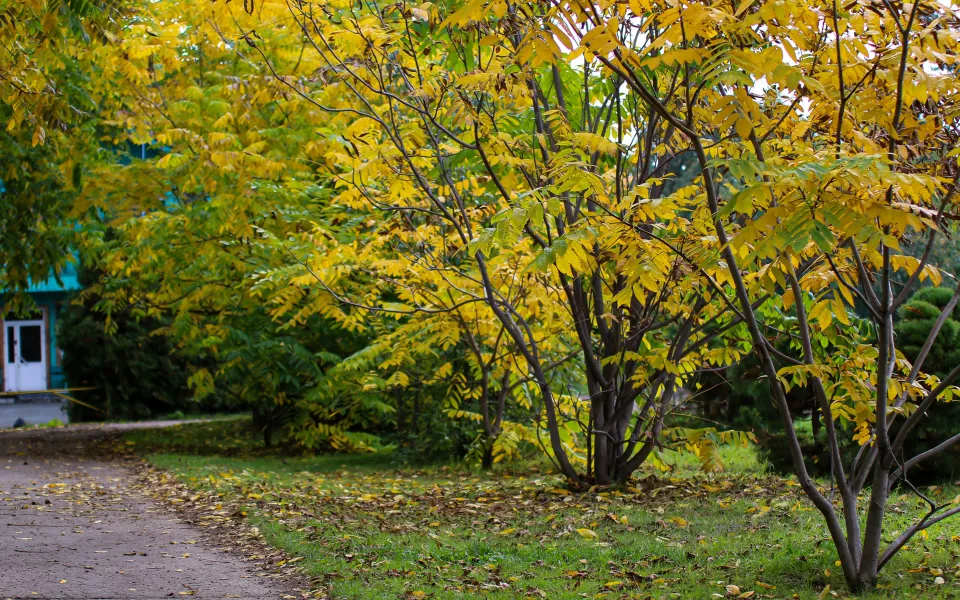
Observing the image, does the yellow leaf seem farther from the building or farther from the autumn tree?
the building

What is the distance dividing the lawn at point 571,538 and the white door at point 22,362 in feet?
83.5

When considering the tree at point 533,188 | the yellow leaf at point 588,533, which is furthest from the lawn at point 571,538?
the tree at point 533,188

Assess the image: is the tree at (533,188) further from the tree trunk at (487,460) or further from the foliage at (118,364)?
the foliage at (118,364)

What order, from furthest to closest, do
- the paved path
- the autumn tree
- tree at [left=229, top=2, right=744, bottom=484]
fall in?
tree at [left=229, top=2, right=744, bottom=484] < the paved path < the autumn tree

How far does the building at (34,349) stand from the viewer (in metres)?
31.9

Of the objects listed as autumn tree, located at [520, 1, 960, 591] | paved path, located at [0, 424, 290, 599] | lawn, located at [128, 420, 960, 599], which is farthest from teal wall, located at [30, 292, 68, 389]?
autumn tree, located at [520, 1, 960, 591]

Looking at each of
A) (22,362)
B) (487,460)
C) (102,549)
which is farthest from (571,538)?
(22,362)

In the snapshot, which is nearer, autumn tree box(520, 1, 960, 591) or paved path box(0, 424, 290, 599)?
autumn tree box(520, 1, 960, 591)

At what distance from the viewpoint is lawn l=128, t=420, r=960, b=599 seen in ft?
15.9

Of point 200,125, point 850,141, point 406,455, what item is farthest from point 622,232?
point 200,125

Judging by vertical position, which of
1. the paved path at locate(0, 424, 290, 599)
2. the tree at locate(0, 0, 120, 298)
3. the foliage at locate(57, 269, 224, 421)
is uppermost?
the tree at locate(0, 0, 120, 298)

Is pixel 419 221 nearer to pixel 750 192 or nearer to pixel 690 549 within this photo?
pixel 690 549

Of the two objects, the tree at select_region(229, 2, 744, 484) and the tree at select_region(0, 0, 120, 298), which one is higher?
the tree at select_region(0, 0, 120, 298)

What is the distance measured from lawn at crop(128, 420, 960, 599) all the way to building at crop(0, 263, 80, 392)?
82.7ft
